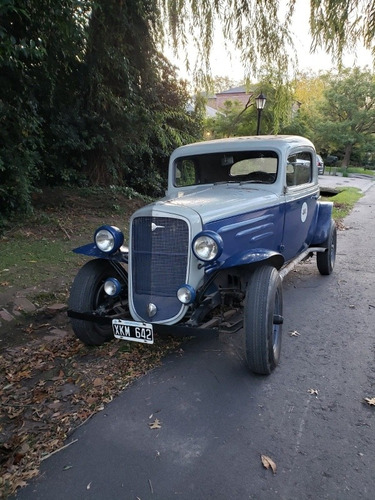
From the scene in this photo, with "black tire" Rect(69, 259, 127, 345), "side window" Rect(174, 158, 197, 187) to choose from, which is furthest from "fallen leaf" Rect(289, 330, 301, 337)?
"side window" Rect(174, 158, 197, 187)

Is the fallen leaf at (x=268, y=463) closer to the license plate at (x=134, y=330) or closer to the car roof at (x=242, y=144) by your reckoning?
the license plate at (x=134, y=330)

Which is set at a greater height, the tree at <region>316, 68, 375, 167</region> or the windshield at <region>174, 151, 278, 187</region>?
the tree at <region>316, 68, 375, 167</region>

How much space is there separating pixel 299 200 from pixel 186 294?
2335 mm

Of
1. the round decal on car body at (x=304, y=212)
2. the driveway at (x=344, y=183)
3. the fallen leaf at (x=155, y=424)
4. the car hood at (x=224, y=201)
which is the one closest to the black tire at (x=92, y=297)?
the car hood at (x=224, y=201)

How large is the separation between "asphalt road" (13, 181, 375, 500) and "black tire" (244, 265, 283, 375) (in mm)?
176

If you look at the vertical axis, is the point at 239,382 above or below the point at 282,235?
below

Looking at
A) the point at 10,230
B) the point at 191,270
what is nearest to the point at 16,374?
the point at 191,270

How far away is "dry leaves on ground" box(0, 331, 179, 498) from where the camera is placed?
7.69ft

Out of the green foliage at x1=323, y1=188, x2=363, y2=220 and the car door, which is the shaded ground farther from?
the green foliage at x1=323, y1=188, x2=363, y2=220

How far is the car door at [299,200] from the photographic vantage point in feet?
14.5

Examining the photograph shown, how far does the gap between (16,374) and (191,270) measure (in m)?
1.71

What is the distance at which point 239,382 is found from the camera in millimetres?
3057

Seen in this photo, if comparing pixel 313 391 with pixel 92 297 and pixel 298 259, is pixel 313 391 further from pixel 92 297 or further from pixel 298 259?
pixel 298 259

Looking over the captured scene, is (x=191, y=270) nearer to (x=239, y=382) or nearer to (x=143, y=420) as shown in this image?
(x=239, y=382)
